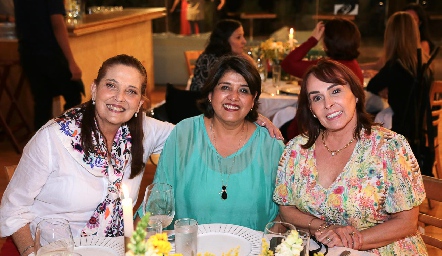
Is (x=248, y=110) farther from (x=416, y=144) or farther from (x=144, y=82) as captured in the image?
(x=416, y=144)

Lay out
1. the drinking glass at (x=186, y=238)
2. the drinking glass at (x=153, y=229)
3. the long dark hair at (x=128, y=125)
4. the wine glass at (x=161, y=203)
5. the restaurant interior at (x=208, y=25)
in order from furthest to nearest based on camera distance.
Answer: the restaurant interior at (x=208, y=25)
the long dark hair at (x=128, y=125)
the wine glass at (x=161, y=203)
the drinking glass at (x=186, y=238)
the drinking glass at (x=153, y=229)

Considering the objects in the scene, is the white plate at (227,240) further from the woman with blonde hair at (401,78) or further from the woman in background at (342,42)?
the woman with blonde hair at (401,78)

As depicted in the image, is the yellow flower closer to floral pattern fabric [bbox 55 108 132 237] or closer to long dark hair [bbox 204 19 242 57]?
floral pattern fabric [bbox 55 108 132 237]

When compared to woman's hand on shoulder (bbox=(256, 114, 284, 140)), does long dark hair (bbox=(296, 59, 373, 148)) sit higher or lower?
higher

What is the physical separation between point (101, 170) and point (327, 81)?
961 millimetres

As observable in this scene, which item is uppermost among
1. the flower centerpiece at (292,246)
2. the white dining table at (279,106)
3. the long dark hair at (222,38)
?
the long dark hair at (222,38)

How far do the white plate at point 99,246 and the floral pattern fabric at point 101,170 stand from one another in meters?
0.31

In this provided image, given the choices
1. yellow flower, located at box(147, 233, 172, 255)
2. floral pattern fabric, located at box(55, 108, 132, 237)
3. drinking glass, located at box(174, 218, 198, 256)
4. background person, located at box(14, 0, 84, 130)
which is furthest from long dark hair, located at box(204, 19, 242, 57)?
yellow flower, located at box(147, 233, 172, 255)

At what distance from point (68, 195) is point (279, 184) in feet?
2.76

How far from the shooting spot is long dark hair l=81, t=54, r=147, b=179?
224 centimetres

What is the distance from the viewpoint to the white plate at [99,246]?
1.79m

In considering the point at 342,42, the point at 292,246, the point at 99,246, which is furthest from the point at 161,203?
the point at 342,42

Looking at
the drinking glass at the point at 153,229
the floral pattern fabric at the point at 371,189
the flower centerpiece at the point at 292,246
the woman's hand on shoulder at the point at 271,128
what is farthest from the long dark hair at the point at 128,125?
the flower centerpiece at the point at 292,246

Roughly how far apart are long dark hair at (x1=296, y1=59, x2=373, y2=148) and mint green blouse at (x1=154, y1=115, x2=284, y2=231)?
21 centimetres
